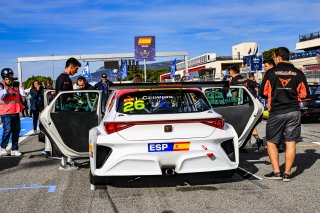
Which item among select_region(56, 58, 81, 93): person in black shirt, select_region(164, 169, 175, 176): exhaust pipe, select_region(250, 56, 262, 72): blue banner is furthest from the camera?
select_region(250, 56, 262, 72): blue banner

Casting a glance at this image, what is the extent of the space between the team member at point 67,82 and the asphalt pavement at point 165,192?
160mm

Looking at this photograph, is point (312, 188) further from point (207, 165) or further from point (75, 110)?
point (75, 110)

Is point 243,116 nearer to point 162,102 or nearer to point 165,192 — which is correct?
point 162,102

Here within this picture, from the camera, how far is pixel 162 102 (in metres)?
5.19

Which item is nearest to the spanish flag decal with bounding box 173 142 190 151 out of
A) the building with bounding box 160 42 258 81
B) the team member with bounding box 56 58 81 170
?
the team member with bounding box 56 58 81 170

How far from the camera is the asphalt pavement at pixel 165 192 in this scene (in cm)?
439

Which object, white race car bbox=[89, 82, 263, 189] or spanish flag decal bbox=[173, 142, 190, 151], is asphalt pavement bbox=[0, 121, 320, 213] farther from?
spanish flag decal bbox=[173, 142, 190, 151]

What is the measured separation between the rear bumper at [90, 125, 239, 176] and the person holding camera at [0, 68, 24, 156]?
419cm

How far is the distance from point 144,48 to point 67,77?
1098 inches

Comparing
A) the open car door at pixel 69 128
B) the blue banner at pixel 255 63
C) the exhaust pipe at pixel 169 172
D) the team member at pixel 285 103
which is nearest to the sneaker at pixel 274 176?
the team member at pixel 285 103

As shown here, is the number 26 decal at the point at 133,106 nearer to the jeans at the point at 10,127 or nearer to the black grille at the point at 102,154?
the black grille at the point at 102,154

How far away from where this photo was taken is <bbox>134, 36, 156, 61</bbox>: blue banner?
34.2 meters

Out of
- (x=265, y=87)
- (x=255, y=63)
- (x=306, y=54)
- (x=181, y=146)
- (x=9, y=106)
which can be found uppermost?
(x=306, y=54)

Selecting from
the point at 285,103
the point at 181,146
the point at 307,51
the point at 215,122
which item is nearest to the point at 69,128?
the point at 181,146
